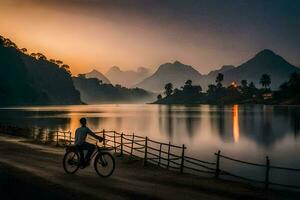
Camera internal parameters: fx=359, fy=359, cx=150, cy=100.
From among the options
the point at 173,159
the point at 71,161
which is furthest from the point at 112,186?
the point at 173,159

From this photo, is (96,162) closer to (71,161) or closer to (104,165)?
(104,165)

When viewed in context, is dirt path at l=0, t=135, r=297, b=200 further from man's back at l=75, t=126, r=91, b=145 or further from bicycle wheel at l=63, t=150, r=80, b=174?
man's back at l=75, t=126, r=91, b=145

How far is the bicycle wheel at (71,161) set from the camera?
17.3m

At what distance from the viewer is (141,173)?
20031mm

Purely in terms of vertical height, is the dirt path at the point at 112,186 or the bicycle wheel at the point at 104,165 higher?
the bicycle wheel at the point at 104,165

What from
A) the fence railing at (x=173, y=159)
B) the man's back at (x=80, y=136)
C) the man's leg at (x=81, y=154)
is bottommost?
the fence railing at (x=173, y=159)

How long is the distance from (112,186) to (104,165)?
2.16 metres

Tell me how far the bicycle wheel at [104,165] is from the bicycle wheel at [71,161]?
3.18 ft

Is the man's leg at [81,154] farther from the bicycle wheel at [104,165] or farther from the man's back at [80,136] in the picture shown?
the bicycle wheel at [104,165]

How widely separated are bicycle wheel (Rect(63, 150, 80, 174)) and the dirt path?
1.16 ft

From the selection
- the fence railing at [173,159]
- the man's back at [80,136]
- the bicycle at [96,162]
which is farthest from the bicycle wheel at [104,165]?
the fence railing at [173,159]

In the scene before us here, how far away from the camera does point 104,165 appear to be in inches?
683

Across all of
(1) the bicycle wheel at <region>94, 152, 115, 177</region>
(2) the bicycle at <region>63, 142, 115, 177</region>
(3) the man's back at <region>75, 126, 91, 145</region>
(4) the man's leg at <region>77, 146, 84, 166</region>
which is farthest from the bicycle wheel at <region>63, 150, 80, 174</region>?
(1) the bicycle wheel at <region>94, 152, 115, 177</region>

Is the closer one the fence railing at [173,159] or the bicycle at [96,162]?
the bicycle at [96,162]
